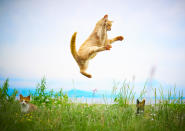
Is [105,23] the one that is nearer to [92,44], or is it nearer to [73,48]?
[92,44]

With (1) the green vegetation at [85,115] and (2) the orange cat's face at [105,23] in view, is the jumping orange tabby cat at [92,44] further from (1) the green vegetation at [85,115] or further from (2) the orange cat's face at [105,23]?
(1) the green vegetation at [85,115]

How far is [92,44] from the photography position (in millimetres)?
2096

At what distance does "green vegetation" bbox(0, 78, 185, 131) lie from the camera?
198cm

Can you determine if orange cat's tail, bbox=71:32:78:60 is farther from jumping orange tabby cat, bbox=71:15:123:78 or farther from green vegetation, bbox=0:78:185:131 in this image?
green vegetation, bbox=0:78:185:131

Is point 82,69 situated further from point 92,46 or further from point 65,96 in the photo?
point 65,96

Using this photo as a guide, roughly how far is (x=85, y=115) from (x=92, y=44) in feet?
4.48

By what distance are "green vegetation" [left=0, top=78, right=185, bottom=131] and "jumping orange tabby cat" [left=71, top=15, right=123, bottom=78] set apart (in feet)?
2.55

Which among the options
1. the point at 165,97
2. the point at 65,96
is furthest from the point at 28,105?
the point at 165,97

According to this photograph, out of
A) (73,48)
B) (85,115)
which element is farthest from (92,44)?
(85,115)

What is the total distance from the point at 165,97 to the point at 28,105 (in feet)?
8.17

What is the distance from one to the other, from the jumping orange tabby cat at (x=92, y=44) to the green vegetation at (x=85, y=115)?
778 mm

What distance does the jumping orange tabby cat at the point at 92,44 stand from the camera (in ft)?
6.57

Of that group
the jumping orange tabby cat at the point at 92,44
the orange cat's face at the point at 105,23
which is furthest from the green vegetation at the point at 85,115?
the orange cat's face at the point at 105,23

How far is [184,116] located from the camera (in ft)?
8.11
